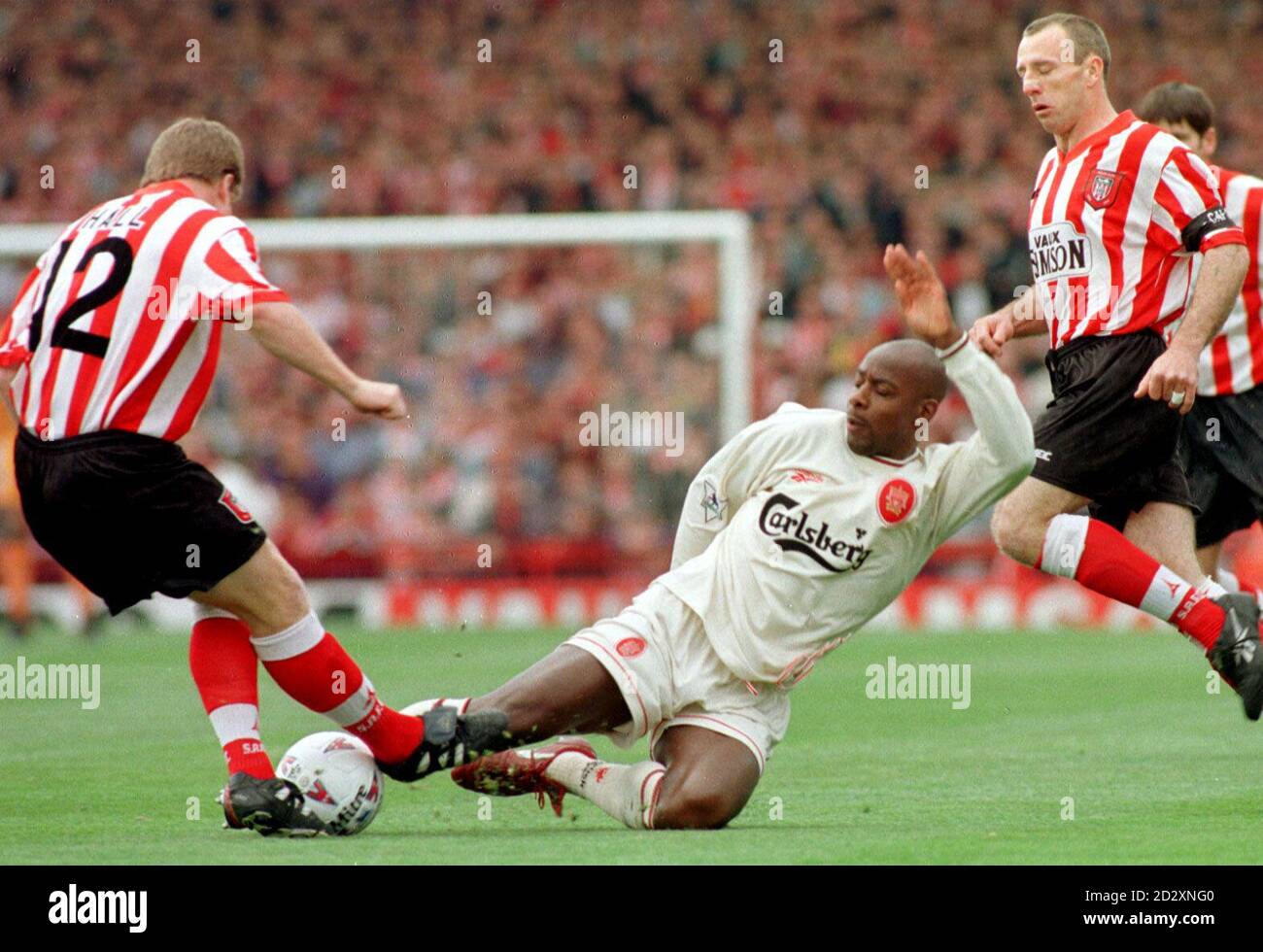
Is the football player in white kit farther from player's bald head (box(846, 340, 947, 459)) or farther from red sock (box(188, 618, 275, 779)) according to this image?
red sock (box(188, 618, 275, 779))

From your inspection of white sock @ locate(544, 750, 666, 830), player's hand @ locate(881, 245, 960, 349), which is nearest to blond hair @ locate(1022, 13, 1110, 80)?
player's hand @ locate(881, 245, 960, 349)

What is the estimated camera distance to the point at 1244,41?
822 inches

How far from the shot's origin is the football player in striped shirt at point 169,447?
561 centimetres

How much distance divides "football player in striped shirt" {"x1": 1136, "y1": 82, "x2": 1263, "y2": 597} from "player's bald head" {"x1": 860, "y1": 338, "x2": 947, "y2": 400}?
210 centimetres

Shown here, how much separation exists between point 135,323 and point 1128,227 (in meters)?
3.25

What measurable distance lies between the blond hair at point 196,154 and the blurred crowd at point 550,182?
33.6ft

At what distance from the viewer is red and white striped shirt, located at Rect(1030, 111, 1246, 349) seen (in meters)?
6.41

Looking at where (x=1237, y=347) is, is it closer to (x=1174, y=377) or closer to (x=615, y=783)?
(x=1174, y=377)

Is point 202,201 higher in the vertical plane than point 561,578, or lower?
higher

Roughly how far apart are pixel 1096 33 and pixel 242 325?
3155 millimetres

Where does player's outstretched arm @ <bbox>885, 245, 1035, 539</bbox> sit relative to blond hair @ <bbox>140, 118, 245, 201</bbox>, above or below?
below

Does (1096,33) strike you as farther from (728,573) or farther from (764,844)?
(764,844)

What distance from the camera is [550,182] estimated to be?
19609mm
